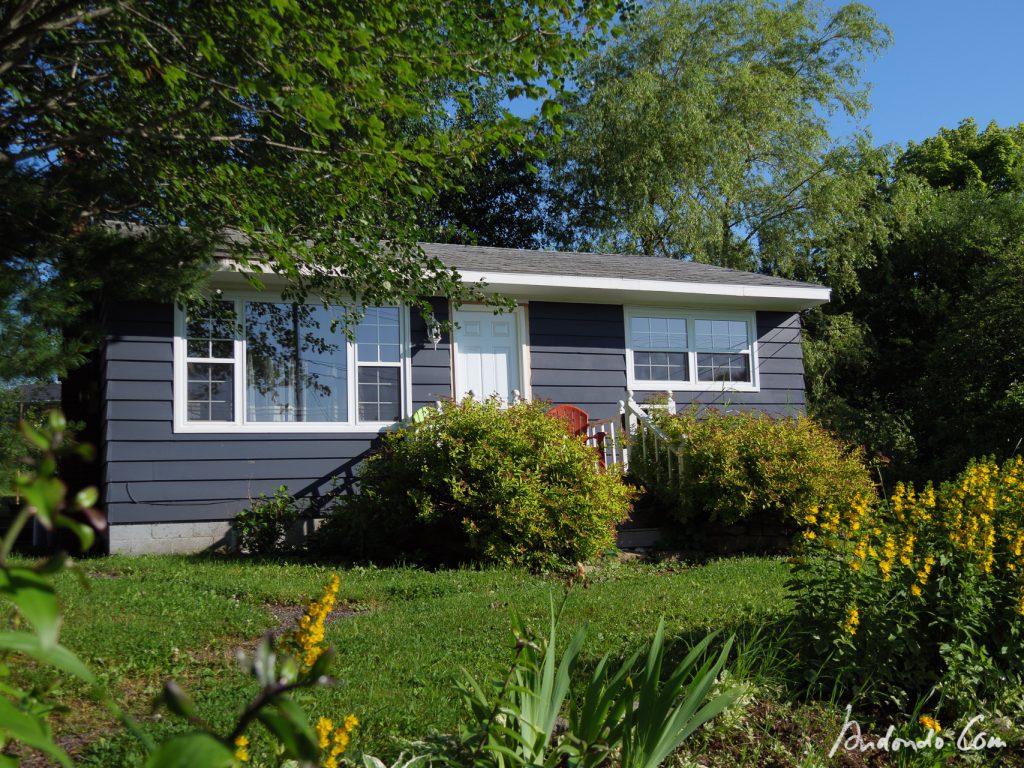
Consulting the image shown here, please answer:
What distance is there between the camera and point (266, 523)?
10.1 meters

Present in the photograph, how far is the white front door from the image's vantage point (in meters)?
12.3

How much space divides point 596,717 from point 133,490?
8304mm

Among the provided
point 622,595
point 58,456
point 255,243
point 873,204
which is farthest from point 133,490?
point 873,204

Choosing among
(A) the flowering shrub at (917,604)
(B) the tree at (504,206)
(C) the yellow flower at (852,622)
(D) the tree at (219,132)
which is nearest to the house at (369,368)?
(D) the tree at (219,132)

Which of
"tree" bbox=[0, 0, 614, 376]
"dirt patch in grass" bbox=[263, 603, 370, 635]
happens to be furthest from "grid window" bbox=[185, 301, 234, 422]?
"dirt patch in grass" bbox=[263, 603, 370, 635]

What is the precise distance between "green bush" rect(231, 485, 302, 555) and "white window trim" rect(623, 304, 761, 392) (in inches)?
209

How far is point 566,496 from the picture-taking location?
882 centimetres

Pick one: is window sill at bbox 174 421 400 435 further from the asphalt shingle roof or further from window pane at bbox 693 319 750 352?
window pane at bbox 693 319 750 352

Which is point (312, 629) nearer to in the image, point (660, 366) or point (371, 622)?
point (371, 622)

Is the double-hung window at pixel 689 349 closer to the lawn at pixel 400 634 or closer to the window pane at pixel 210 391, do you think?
the lawn at pixel 400 634

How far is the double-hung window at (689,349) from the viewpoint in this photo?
13.2 meters

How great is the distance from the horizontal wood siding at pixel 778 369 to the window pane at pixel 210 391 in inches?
297

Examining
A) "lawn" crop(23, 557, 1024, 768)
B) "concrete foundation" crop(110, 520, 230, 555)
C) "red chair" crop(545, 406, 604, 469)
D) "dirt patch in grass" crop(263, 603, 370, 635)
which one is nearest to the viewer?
"lawn" crop(23, 557, 1024, 768)

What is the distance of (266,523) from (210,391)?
5.73 ft
